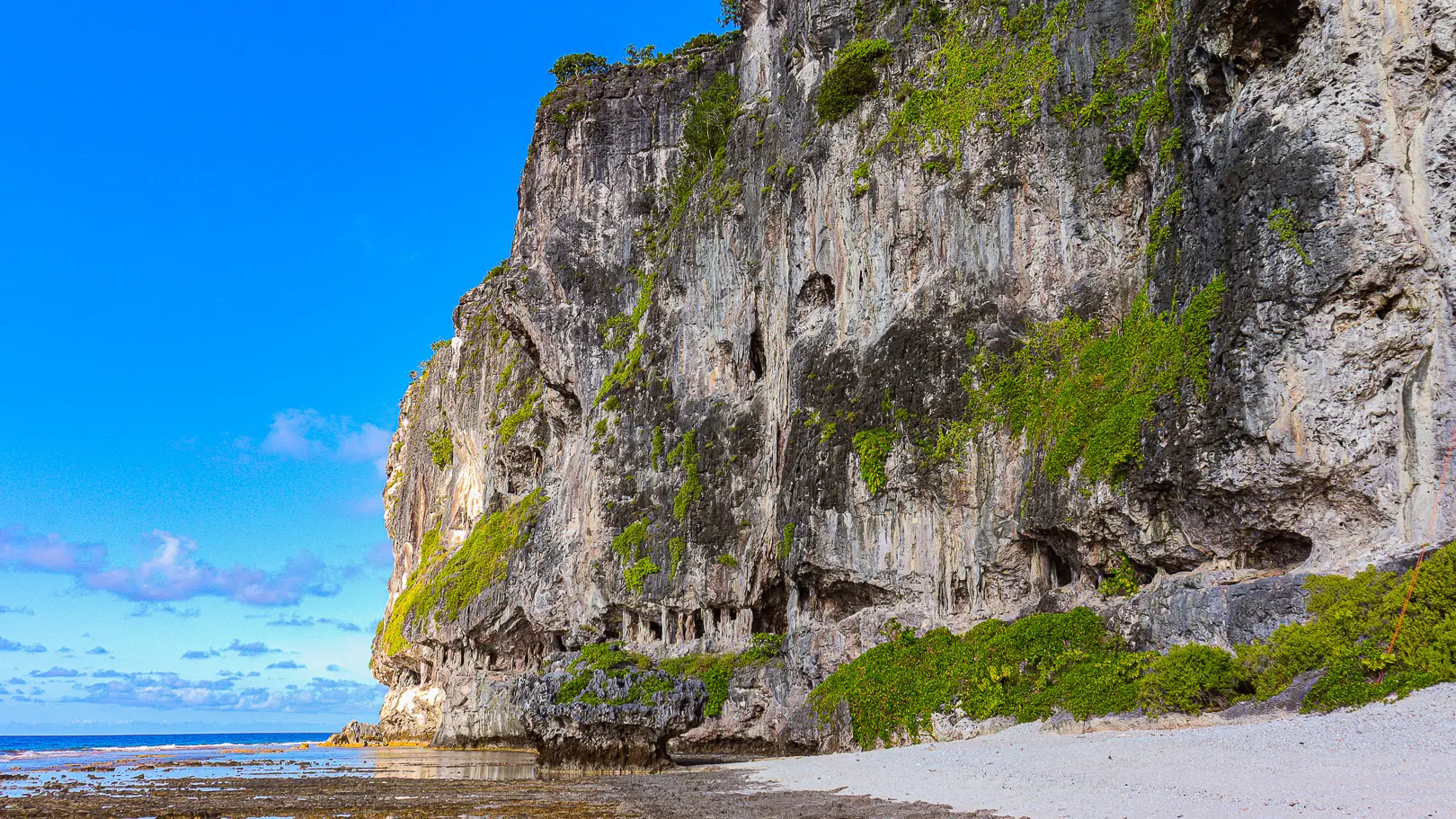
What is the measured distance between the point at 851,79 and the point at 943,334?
485 inches

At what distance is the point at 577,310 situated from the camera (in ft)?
178

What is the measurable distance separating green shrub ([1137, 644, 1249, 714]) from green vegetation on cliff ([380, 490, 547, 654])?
3848cm

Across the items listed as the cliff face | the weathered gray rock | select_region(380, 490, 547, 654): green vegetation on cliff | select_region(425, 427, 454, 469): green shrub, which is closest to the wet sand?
the weathered gray rock

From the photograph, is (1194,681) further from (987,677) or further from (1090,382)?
(1090,382)

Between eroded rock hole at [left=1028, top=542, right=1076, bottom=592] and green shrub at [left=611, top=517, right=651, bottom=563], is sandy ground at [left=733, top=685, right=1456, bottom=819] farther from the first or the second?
green shrub at [left=611, top=517, right=651, bottom=563]

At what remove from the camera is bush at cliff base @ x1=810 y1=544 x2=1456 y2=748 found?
16.4 meters

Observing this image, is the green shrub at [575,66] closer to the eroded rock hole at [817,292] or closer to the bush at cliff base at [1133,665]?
the eroded rock hole at [817,292]

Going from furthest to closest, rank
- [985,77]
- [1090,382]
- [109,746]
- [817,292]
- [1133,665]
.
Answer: [109,746]
[817,292]
[985,77]
[1090,382]
[1133,665]

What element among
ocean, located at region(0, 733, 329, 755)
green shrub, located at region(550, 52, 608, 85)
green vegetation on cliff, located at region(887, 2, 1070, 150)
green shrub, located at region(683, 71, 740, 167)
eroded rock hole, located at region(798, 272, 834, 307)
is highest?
green shrub, located at region(550, 52, 608, 85)

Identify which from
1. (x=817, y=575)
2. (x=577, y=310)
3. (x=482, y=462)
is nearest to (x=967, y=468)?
(x=817, y=575)

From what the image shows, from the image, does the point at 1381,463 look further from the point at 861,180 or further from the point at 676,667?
the point at 676,667

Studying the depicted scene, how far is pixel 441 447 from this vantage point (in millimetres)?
73125

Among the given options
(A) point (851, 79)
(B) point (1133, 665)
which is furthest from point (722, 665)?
(A) point (851, 79)

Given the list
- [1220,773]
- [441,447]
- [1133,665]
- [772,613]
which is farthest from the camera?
[441,447]
